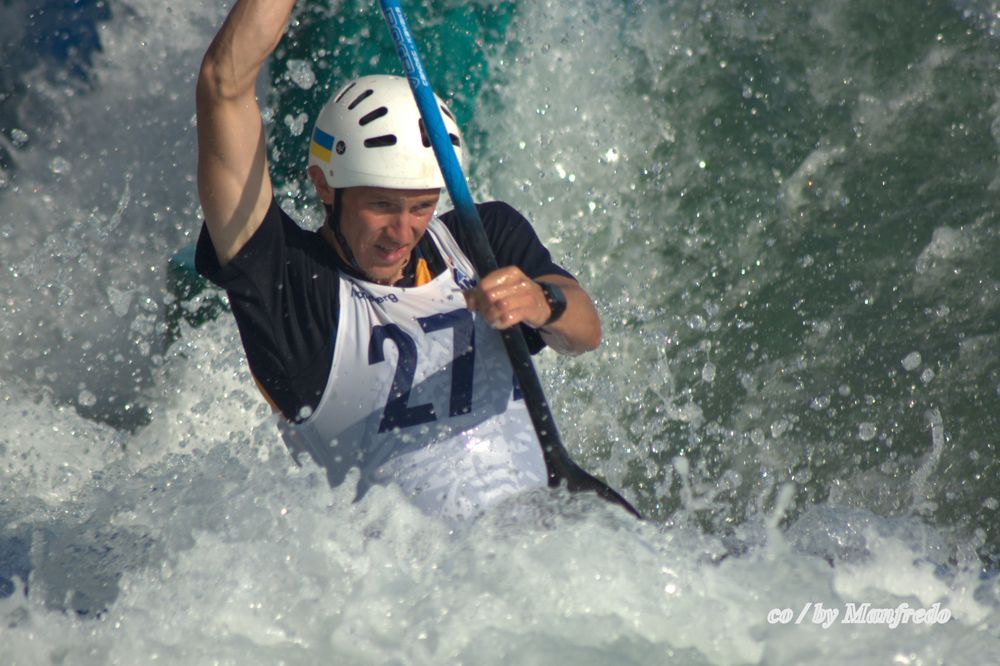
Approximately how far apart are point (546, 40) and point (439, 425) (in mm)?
2485

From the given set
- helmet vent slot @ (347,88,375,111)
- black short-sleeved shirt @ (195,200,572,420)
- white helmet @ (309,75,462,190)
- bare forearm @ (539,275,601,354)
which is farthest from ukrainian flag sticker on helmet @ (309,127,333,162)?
bare forearm @ (539,275,601,354)

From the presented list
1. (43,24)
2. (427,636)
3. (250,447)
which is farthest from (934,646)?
(43,24)

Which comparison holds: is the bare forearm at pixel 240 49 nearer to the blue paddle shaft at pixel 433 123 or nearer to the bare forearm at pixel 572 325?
the blue paddle shaft at pixel 433 123

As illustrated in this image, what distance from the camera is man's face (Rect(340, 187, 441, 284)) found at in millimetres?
3014

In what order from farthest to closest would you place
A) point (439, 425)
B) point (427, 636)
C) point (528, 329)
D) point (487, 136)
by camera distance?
point (487, 136) < point (528, 329) < point (439, 425) < point (427, 636)

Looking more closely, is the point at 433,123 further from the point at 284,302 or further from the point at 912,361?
the point at 912,361

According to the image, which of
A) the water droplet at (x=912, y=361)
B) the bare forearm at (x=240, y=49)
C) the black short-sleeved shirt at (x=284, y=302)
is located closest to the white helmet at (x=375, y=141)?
the black short-sleeved shirt at (x=284, y=302)

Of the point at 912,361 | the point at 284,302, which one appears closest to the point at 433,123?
the point at 284,302

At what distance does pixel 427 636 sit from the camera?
254 centimetres

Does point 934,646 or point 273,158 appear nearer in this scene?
point 934,646

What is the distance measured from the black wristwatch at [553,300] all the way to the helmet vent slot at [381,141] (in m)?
0.57

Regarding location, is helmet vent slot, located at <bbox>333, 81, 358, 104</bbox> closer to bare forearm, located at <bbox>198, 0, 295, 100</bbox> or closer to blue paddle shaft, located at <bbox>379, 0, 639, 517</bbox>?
blue paddle shaft, located at <bbox>379, 0, 639, 517</bbox>

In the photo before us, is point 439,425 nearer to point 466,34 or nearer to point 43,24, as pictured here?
point 466,34

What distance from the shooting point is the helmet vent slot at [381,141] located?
300 centimetres
